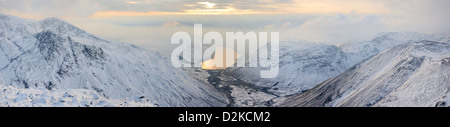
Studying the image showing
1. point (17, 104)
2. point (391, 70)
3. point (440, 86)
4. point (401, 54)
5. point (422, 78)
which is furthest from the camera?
point (401, 54)

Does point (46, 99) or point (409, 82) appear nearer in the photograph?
point (46, 99)

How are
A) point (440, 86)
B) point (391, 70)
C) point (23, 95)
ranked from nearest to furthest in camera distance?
point (23, 95)
point (440, 86)
point (391, 70)

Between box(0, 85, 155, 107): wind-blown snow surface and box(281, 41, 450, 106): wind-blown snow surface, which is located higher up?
box(0, 85, 155, 107): wind-blown snow surface

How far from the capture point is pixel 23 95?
53062mm

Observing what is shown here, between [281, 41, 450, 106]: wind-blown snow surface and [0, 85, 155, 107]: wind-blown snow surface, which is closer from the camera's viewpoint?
[0, 85, 155, 107]: wind-blown snow surface

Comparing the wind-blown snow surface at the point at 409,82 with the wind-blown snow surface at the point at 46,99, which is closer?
the wind-blown snow surface at the point at 46,99

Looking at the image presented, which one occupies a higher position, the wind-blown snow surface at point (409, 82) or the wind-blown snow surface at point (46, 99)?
the wind-blown snow surface at point (46, 99)

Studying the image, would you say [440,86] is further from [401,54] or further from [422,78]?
[401,54]

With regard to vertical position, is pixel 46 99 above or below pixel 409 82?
above
